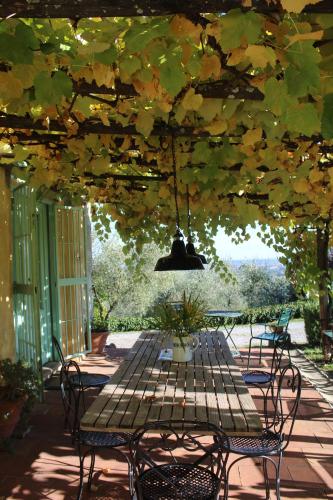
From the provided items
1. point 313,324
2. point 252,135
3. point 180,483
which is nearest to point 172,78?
point 252,135

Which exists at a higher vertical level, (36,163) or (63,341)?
(36,163)

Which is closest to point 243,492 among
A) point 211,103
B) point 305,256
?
point 211,103

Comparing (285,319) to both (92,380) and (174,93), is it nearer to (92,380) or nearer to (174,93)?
(92,380)

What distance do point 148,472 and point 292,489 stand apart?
3.61ft

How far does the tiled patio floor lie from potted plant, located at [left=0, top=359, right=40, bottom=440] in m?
0.21

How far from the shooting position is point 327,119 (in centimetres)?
121

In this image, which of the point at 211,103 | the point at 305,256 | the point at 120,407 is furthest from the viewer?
the point at 305,256

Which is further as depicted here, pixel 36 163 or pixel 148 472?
pixel 36 163

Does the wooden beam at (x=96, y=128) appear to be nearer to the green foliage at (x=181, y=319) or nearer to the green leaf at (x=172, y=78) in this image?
the green foliage at (x=181, y=319)

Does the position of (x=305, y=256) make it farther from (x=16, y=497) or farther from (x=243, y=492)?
(x=16, y=497)

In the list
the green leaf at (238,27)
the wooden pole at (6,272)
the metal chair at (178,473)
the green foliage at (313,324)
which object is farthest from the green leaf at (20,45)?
the green foliage at (313,324)

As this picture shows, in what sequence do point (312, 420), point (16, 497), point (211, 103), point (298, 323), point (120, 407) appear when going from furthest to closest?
point (298, 323) → point (312, 420) → point (16, 497) → point (120, 407) → point (211, 103)

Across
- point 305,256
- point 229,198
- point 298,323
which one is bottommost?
point 298,323

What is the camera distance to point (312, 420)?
4.31 metres
